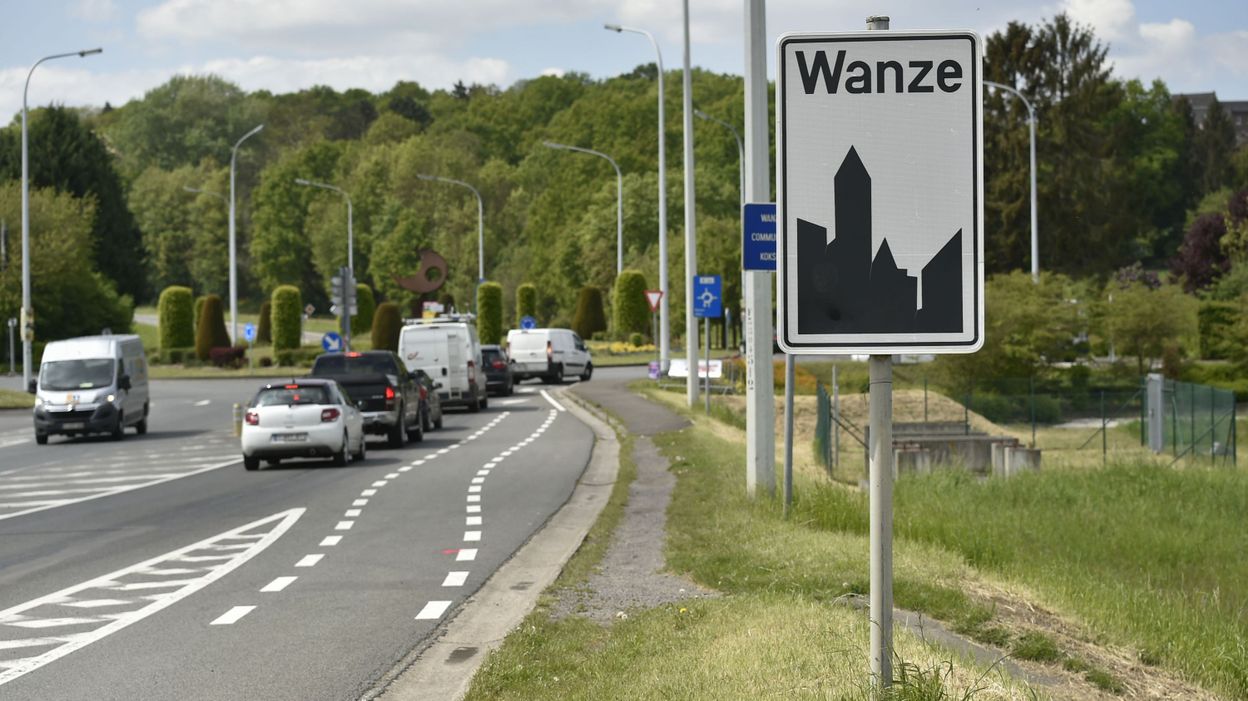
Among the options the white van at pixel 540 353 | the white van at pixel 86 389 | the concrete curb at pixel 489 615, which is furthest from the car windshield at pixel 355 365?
the white van at pixel 540 353

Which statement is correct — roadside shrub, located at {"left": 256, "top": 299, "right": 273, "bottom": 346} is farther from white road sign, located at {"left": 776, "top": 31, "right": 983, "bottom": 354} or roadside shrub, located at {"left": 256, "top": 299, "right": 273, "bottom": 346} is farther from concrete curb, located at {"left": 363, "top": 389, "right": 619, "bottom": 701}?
white road sign, located at {"left": 776, "top": 31, "right": 983, "bottom": 354}

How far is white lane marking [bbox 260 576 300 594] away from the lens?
12579 millimetres

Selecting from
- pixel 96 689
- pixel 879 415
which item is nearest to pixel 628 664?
pixel 96 689

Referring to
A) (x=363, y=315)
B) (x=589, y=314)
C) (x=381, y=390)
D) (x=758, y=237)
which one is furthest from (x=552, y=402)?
(x=363, y=315)

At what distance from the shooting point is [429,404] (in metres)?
36.3

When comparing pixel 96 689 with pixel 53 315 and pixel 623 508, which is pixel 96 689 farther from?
pixel 53 315

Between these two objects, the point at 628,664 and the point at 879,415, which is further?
the point at 628,664

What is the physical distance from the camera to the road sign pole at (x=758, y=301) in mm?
16609

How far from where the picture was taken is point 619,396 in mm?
44719

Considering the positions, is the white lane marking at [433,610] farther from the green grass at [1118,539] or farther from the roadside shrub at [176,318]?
the roadside shrub at [176,318]

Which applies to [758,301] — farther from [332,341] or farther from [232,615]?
[332,341]

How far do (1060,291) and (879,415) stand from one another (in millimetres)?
45024

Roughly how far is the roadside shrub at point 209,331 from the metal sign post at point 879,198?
75647 mm

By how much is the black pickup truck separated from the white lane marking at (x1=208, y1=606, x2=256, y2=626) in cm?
1913
